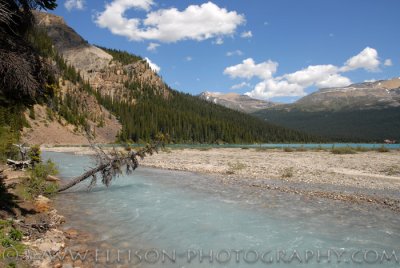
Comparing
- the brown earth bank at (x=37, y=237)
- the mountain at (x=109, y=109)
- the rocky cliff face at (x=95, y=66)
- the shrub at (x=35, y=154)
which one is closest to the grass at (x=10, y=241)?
the brown earth bank at (x=37, y=237)

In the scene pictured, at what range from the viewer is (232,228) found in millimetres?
13531

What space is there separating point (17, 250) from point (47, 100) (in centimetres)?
503

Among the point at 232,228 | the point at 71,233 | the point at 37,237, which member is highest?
the point at 37,237

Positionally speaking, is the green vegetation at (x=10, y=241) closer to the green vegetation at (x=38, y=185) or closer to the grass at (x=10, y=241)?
the grass at (x=10, y=241)

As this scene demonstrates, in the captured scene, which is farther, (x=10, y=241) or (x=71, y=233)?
(x=71, y=233)

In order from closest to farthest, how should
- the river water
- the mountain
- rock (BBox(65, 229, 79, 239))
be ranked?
the river water
rock (BBox(65, 229, 79, 239))
the mountain

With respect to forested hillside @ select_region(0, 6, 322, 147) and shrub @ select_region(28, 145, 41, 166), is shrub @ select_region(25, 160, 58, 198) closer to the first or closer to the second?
shrub @ select_region(28, 145, 41, 166)

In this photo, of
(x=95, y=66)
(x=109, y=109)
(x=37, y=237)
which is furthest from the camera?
(x=95, y=66)

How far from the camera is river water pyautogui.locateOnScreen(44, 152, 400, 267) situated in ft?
33.8

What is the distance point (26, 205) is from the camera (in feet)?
45.6

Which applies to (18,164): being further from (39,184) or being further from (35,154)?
(39,184)

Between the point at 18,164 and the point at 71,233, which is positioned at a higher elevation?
the point at 18,164

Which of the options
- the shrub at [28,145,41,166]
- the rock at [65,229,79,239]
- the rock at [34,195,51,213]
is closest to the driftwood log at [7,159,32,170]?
the shrub at [28,145,41,166]

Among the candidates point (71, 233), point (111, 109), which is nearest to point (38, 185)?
point (71, 233)
